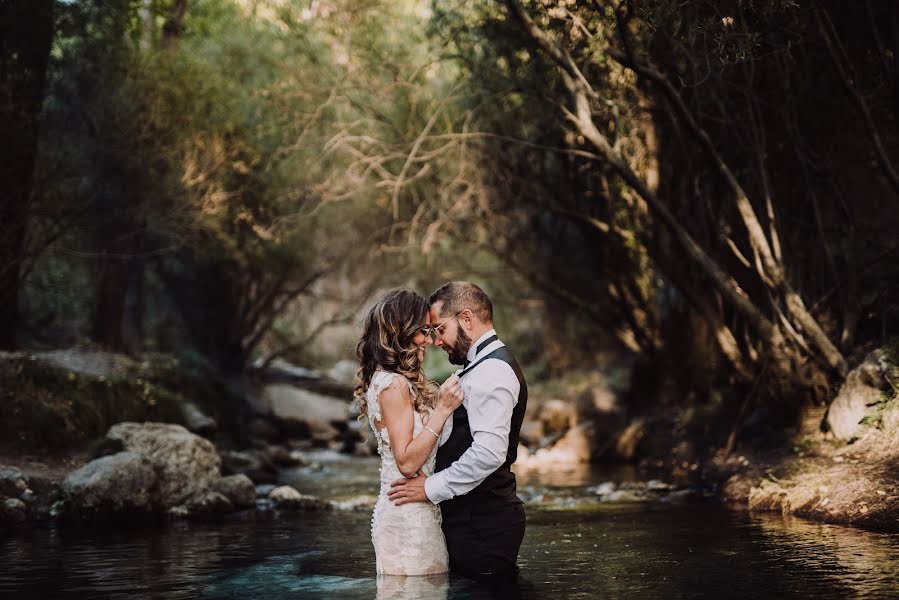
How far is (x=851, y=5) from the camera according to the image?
459 inches

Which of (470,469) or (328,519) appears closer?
(470,469)

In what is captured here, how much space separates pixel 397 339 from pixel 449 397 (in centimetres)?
50

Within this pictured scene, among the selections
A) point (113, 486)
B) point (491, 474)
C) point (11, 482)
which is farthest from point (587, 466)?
point (491, 474)

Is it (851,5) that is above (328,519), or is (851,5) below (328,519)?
above

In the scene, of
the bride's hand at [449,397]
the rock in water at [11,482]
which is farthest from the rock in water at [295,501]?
the bride's hand at [449,397]

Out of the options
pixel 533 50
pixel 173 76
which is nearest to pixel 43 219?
pixel 173 76

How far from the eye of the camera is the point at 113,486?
36.7ft

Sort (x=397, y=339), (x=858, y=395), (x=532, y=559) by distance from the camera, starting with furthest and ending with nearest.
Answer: (x=858, y=395), (x=532, y=559), (x=397, y=339)

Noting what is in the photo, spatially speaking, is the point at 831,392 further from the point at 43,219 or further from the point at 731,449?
the point at 43,219

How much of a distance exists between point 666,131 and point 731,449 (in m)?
5.25

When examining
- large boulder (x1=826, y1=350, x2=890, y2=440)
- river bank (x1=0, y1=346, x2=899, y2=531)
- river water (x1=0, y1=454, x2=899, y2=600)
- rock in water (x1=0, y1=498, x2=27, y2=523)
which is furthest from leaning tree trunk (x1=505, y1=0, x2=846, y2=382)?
rock in water (x1=0, y1=498, x2=27, y2=523)

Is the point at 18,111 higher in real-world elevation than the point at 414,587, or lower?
higher

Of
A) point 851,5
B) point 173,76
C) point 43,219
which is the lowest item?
point 43,219

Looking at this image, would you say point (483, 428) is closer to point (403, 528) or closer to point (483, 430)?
point (483, 430)
